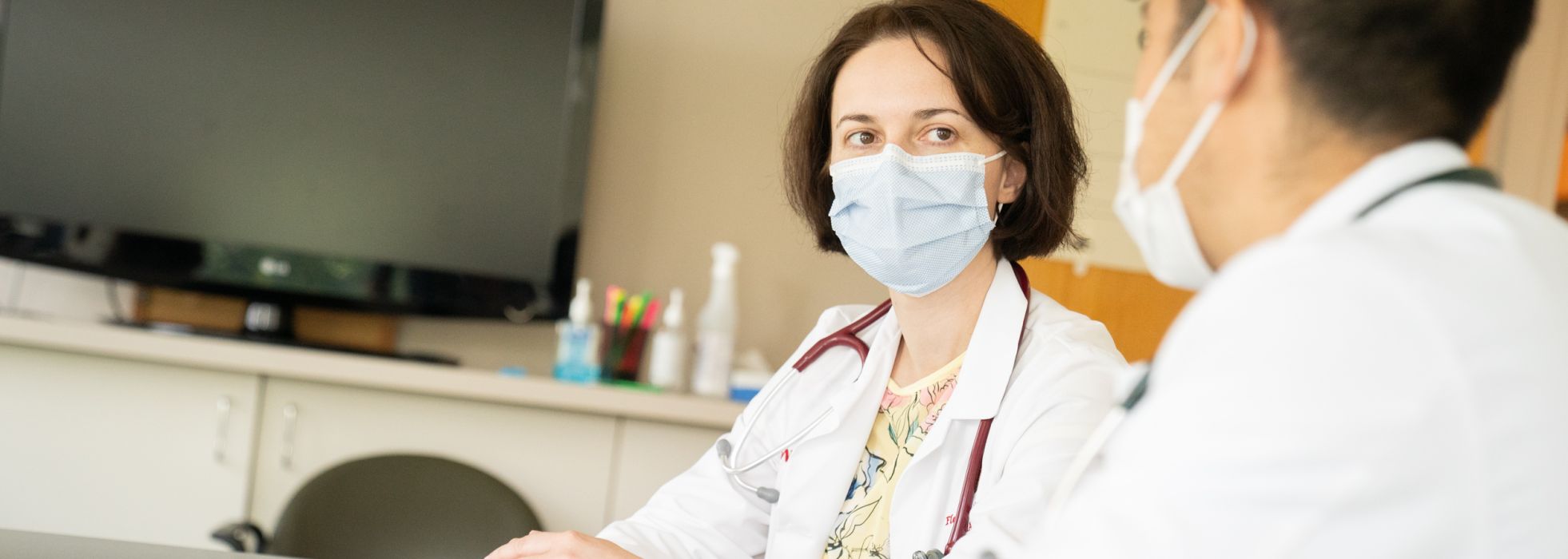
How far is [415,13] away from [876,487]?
4.86ft

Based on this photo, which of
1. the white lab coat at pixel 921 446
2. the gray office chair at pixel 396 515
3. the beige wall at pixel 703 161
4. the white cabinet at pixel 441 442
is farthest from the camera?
the beige wall at pixel 703 161

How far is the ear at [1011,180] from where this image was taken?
1429 mm

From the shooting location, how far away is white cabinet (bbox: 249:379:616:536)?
6.91 feet

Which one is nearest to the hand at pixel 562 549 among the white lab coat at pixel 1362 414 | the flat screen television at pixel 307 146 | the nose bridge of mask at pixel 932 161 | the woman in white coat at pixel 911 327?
the woman in white coat at pixel 911 327

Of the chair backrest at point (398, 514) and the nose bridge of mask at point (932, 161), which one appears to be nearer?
the nose bridge of mask at point (932, 161)

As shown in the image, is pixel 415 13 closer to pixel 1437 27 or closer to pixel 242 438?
pixel 242 438

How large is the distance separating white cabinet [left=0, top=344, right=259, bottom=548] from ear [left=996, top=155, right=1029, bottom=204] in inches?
56.2

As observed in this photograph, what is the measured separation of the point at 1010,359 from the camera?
1.25 metres

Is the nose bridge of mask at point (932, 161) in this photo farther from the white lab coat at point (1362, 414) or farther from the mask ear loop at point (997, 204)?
the white lab coat at point (1362, 414)

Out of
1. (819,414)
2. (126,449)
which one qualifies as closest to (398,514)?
(126,449)

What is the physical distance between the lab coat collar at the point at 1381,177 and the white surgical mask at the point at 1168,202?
0.09 meters

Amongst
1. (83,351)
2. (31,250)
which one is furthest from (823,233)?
(31,250)

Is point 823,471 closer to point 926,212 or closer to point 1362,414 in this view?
point 926,212

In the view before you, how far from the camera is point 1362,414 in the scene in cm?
47
